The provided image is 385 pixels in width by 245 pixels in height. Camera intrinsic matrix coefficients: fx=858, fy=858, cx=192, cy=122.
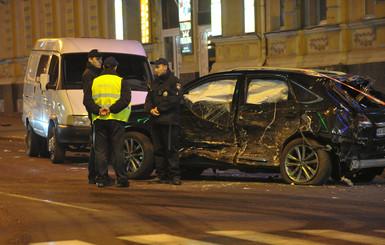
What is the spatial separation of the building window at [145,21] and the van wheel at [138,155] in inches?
A: 739

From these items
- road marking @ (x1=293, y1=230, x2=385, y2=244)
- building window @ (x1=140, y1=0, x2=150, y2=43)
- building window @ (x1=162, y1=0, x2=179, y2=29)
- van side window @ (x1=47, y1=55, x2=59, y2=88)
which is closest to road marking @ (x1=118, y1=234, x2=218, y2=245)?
road marking @ (x1=293, y1=230, x2=385, y2=244)

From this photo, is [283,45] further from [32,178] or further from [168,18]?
[32,178]

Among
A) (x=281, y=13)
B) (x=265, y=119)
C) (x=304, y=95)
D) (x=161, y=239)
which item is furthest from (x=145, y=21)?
(x=161, y=239)

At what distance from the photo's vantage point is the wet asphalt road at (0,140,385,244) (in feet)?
23.8

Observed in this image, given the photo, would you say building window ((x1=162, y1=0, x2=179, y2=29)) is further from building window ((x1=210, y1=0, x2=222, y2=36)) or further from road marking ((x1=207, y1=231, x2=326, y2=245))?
road marking ((x1=207, y1=231, x2=326, y2=245))

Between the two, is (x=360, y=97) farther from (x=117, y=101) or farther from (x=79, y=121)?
(x=79, y=121)

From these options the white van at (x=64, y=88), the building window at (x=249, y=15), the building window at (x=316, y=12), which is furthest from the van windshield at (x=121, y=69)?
the building window at (x=249, y=15)

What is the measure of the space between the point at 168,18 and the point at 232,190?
19.9 meters

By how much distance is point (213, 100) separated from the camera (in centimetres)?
1161

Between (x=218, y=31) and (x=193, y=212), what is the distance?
60.3 feet

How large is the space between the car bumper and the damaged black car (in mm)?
12

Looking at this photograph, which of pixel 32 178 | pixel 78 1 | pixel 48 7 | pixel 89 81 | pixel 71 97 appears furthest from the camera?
pixel 48 7

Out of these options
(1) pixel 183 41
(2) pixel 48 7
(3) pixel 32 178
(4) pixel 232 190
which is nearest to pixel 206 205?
(4) pixel 232 190

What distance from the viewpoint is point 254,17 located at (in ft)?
82.6
